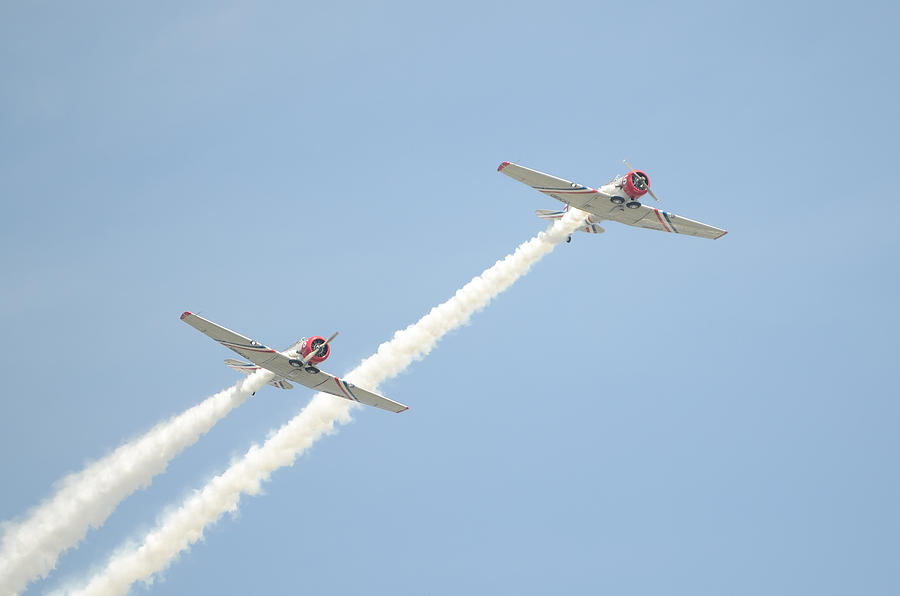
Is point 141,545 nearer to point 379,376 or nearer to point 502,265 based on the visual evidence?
point 379,376

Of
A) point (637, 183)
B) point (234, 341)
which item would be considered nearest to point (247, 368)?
point (234, 341)

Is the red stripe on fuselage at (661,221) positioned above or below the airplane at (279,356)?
above

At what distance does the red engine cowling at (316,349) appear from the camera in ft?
219

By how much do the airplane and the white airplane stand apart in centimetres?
1401

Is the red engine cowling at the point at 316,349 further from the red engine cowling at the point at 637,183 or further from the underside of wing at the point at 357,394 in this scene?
the red engine cowling at the point at 637,183

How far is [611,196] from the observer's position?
71.8 meters

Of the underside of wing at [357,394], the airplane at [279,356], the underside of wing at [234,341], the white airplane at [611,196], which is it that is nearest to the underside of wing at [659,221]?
the white airplane at [611,196]

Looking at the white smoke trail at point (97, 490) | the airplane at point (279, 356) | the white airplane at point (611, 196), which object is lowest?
the white smoke trail at point (97, 490)

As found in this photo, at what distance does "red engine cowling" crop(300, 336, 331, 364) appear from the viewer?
66812 millimetres

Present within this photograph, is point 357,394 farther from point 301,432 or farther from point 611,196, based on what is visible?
point 611,196

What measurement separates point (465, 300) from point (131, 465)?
20.7 meters

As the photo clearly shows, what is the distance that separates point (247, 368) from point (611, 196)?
21.0 m

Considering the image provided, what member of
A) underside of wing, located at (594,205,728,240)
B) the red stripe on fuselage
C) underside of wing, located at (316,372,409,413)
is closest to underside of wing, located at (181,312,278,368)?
underside of wing, located at (316,372,409,413)

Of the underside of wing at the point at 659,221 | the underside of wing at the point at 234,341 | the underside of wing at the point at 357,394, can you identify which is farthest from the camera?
the underside of wing at the point at 659,221
